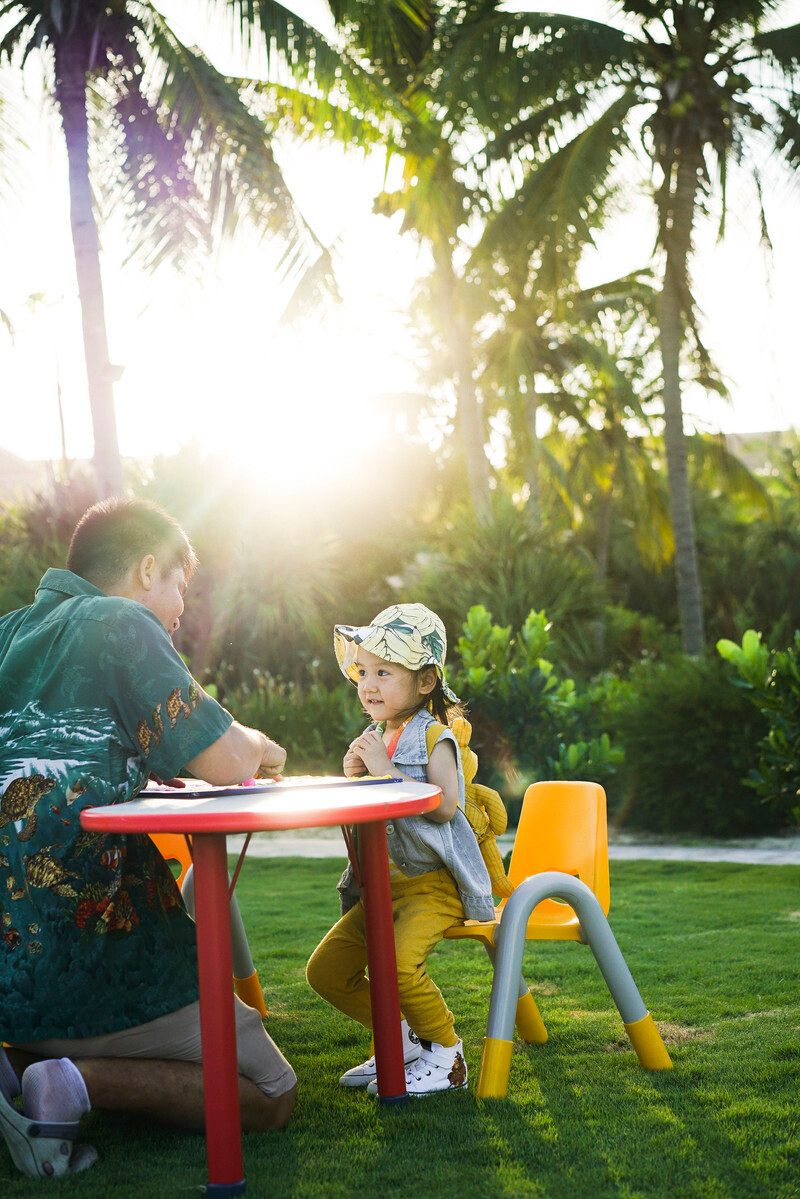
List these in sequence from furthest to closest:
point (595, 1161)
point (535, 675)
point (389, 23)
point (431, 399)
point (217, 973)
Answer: point (431, 399) < point (389, 23) < point (535, 675) < point (595, 1161) < point (217, 973)

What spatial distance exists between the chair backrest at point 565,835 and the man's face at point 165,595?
51.6 inches

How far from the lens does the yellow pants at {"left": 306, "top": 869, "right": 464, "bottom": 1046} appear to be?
9.45 feet

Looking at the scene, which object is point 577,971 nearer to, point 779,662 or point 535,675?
point 779,662

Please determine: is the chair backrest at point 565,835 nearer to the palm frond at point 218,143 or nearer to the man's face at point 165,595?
the man's face at point 165,595

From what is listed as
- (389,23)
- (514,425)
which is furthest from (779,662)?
(514,425)

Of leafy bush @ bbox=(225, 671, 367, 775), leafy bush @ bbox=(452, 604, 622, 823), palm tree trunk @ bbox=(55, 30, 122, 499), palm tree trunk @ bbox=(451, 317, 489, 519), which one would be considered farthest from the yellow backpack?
palm tree trunk @ bbox=(451, 317, 489, 519)

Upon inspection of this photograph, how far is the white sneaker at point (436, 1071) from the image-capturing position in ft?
9.73

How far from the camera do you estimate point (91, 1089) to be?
2498 mm

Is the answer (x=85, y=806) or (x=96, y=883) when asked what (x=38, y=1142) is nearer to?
(x=96, y=883)

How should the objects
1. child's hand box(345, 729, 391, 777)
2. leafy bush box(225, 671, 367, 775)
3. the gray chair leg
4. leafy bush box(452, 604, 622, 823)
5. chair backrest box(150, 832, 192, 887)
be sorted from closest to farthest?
the gray chair leg → child's hand box(345, 729, 391, 777) → chair backrest box(150, 832, 192, 887) → leafy bush box(452, 604, 622, 823) → leafy bush box(225, 671, 367, 775)

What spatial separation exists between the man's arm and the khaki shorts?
51cm

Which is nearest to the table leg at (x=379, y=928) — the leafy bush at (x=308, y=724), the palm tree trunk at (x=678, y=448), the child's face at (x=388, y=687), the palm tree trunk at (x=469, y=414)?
the child's face at (x=388, y=687)

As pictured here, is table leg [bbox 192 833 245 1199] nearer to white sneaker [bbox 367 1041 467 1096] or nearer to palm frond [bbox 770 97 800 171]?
white sneaker [bbox 367 1041 467 1096]

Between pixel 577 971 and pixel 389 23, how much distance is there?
30.0 ft
